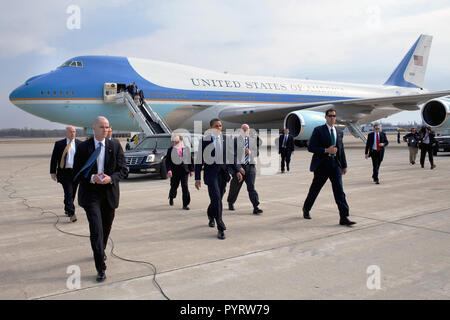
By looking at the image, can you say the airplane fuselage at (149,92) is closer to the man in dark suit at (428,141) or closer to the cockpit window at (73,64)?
the cockpit window at (73,64)

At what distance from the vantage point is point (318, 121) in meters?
19.8

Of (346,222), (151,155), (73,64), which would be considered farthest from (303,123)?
(346,222)

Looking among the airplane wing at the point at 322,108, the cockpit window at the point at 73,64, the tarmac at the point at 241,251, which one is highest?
the cockpit window at the point at 73,64

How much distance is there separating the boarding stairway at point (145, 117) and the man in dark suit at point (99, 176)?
13087 millimetres

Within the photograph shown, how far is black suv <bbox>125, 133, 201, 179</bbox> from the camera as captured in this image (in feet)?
35.0

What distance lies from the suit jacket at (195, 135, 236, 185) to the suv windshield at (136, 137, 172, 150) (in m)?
6.08

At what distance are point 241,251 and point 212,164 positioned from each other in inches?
56.0

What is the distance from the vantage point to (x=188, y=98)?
20.4 metres

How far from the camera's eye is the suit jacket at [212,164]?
5305mm

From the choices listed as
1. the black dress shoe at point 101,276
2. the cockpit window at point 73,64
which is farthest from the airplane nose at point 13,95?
the black dress shoe at point 101,276

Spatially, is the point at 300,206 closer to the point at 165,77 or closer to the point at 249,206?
the point at 249,206

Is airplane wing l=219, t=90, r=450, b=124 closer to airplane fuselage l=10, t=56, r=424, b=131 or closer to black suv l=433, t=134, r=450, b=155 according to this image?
airplane fuselage l=10, t=56, r=424, b=131
